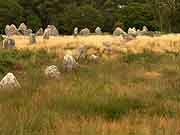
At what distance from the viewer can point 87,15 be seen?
168 feet

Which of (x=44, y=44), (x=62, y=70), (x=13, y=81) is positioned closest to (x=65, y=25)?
(x=44, y=44)

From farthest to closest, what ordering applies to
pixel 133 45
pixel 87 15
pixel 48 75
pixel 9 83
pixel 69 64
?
pixel 87 15
pixel 133 45
pixel 69 64
pixel 48 75
pixel 9 83

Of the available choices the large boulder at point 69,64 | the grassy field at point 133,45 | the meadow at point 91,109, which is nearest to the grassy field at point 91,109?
the meadow at point 91,109

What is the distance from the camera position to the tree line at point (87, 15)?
4866cm

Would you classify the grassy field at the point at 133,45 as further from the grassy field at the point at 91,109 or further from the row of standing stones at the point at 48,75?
the grassy field at the point at 91,109

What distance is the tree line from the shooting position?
48656 mm

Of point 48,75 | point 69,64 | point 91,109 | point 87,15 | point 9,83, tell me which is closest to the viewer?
point 91,109

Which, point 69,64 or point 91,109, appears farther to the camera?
point 69,64

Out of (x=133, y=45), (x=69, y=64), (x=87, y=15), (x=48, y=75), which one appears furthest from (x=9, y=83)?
(x=87, y=15)

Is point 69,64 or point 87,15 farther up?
point 87,15

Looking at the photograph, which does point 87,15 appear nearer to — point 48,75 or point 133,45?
point 133,45

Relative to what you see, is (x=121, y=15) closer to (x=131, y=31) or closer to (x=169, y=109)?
(x=131, y=31)

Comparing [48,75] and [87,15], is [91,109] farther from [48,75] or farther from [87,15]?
[87,15]

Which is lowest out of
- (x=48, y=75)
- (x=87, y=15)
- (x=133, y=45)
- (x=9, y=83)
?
(x=48, y=75)
